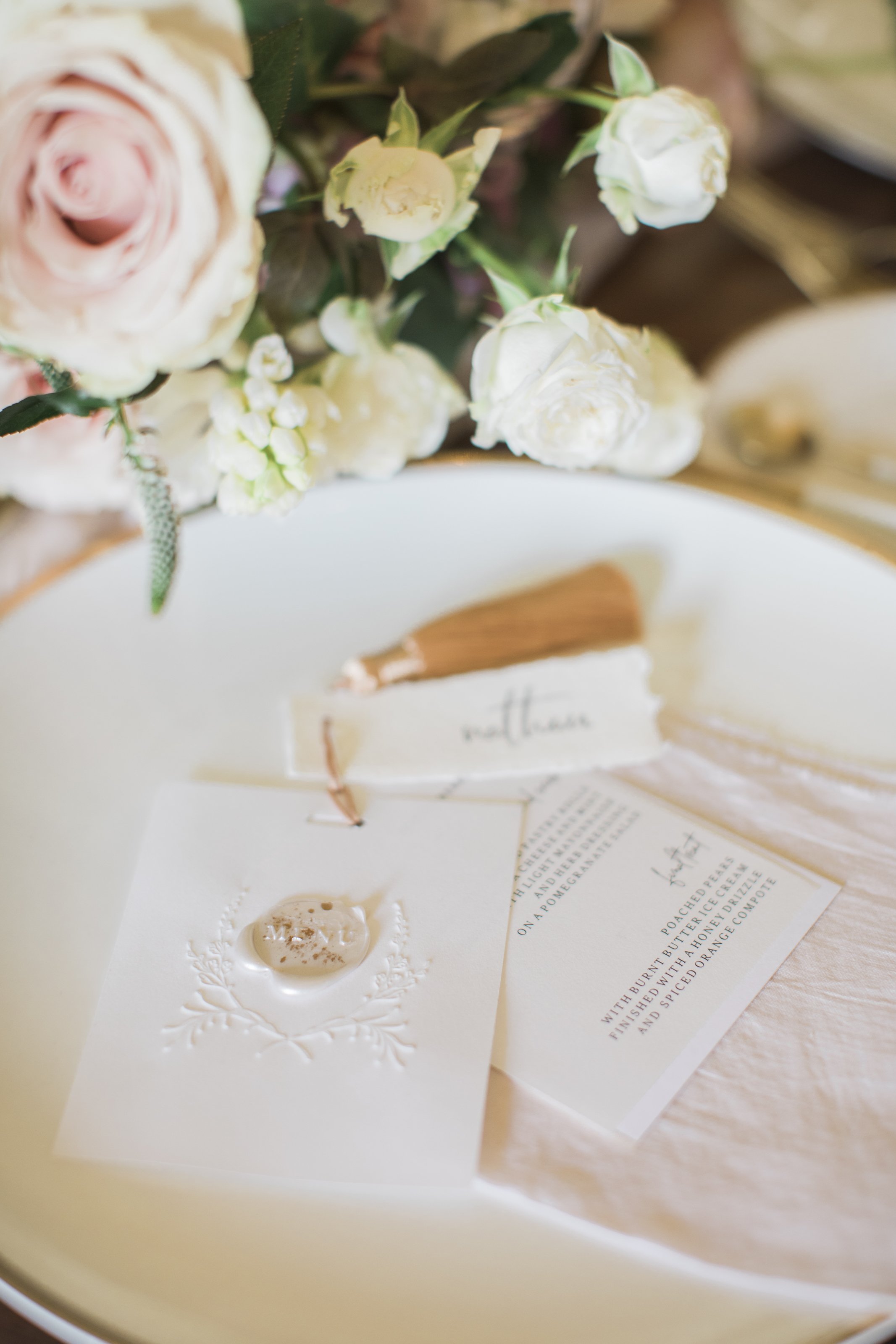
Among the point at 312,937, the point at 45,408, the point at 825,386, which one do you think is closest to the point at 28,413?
the point at 45,408

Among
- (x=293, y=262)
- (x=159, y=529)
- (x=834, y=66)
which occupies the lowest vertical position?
(x=159, y=529)

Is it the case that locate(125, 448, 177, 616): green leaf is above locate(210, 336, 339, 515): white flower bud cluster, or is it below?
below

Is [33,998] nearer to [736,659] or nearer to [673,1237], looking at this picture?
[673,1237]

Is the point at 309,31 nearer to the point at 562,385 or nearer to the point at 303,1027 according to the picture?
the point at 562,385

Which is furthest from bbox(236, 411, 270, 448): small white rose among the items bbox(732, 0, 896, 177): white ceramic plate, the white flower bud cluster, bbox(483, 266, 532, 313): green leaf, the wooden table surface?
bbox(732, 0, 896, 177): white ceramic plate

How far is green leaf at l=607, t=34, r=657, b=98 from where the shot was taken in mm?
372

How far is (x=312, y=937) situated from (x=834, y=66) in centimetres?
83

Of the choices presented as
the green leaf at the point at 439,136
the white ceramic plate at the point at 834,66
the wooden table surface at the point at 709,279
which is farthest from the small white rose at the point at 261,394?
the white ceramic plate at the point at 834,66

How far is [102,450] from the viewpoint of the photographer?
470 millimetres

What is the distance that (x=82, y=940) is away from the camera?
369 millimetres

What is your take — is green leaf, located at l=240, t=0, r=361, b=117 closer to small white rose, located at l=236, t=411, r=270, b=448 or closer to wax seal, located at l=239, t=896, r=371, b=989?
small white rose, located at l=236, t=411, r=270, b=448

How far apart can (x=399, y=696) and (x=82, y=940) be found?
0.17 meters

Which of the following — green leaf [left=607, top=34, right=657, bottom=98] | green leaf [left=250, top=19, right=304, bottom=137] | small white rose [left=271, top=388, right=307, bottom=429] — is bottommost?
small white rose [left=271, top=388, right=307, bottom=429]

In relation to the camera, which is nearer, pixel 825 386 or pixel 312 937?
pixel 312 937
